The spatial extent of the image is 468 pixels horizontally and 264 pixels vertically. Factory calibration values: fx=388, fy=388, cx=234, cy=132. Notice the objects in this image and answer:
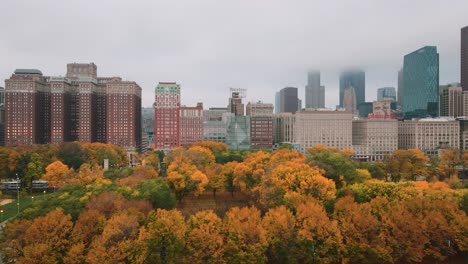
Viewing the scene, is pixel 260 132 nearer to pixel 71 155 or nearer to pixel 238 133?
pixel 238 133

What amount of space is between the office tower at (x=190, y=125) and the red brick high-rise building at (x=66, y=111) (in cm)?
1911

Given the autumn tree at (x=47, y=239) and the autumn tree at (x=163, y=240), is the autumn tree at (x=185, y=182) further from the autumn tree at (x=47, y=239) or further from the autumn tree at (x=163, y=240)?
the autumn tree at (x=47, y=239)

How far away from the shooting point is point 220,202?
218 ft

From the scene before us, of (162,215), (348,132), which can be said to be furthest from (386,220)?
(348,132)

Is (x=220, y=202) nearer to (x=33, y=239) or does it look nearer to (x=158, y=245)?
(x=158, y=245)

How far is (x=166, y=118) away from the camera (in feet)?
506

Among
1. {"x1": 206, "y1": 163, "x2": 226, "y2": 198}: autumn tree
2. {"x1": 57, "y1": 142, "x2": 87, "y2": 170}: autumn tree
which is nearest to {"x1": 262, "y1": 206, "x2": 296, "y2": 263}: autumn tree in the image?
{"x1": 206, "y1": 163, "x2": 226, "y2": 198}: autumn tree

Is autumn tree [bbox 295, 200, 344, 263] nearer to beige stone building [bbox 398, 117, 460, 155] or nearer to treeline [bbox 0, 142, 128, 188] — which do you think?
treeline [bbox 0, 142, 128, 188]

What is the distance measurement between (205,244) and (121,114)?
127 metres

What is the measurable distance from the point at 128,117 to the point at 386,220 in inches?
5100

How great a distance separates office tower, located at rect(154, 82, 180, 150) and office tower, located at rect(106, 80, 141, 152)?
9.61 meters

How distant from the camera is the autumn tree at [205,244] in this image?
33.8m

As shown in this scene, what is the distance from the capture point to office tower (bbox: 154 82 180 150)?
153m

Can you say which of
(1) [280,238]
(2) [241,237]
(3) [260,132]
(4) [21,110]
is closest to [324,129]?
(3) [260,132]
